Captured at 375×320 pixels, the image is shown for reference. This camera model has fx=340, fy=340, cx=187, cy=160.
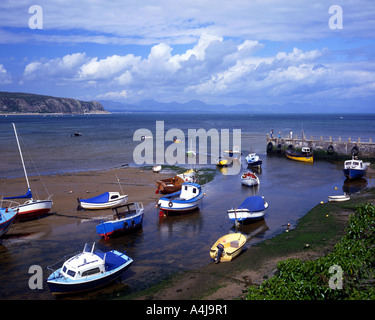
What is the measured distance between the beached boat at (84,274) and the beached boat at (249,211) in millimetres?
11109

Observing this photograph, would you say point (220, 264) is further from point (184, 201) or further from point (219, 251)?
point (184, 201)

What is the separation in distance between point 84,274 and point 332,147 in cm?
5541

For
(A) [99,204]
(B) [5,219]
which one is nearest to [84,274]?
(B) [5,219]

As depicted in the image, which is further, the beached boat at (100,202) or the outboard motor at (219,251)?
the beached boat at (100,202)

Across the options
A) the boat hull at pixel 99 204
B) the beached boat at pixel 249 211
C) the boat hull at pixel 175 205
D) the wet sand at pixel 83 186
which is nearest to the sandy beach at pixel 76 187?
the wet sand at pixel 83 186

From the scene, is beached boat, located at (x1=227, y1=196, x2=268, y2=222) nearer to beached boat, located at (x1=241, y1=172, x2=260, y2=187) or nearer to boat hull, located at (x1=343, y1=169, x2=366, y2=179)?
beached boat, located at (x1=241, y1=172, x2=260, y2=187)

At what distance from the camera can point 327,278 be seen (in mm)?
11812

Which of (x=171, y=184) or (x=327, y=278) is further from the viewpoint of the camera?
(x=171, y=184)

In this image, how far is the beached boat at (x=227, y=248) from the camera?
66.7ft

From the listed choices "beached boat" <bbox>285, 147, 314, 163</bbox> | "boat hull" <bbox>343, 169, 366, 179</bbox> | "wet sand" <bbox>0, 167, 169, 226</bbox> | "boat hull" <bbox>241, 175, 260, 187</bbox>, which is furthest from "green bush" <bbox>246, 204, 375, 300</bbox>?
"beached boat" <bbox>285, 147, 314, 163</bbox>

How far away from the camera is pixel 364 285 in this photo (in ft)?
38.7

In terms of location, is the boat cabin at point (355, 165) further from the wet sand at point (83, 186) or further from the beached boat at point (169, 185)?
the wet sand at point (83, 186)

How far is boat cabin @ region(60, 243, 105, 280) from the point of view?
1686cm

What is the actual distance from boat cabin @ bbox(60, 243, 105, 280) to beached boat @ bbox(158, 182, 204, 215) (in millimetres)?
12334
